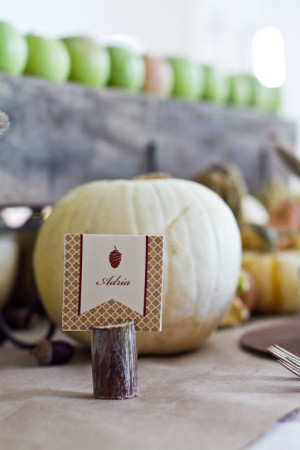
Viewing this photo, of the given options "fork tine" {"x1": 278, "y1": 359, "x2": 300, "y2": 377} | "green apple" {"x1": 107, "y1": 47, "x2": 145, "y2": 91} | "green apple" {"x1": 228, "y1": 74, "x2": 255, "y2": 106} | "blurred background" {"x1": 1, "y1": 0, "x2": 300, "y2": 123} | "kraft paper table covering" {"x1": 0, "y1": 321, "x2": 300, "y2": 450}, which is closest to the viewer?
"kraft paper table covering" {"x1": 0, "y1": 321, "x2": 300, "y2": 450}

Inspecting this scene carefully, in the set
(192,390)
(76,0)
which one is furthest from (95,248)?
(76,0)

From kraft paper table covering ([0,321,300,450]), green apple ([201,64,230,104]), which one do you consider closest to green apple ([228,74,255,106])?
green apple ([201,64,230,104])

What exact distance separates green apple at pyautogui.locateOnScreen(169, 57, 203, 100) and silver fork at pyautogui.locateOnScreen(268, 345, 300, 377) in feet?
4.19

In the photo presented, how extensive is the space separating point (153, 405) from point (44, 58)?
3.63 ft

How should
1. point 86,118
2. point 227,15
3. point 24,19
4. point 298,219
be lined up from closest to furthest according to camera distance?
point 86,118 → point 298,219 → point 24,19 → point 227,15

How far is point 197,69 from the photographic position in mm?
2402

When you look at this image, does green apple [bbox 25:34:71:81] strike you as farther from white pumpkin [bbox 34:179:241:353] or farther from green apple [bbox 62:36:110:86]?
white pumpkin [bbox 34:179:241:353]

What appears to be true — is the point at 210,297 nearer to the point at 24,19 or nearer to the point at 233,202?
the point at 233,202

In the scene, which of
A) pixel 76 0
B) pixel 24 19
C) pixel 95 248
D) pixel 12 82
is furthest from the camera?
Answer: pixel 76 0

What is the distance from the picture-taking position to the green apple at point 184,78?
7.62 feet

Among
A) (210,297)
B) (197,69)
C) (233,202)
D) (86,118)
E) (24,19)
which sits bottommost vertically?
(210,297)

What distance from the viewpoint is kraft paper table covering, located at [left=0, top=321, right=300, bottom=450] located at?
878 mm

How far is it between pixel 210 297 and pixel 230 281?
72 millimetres

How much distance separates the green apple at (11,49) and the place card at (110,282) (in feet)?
2.48
